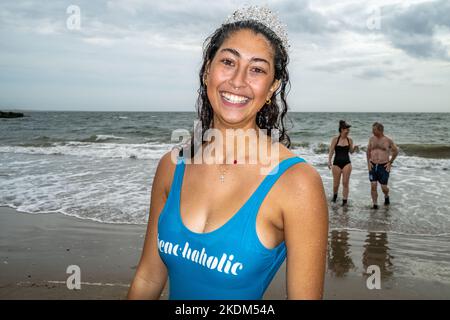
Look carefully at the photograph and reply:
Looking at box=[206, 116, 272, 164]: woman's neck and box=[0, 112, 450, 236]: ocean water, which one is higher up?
box=[206, 116, 272, 164]: woman's neck

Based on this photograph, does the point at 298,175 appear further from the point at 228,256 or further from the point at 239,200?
the point at 228,256

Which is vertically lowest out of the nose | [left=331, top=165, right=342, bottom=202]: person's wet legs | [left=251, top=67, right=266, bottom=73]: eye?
[left=331, top=165, right=342, bottom=202]: person's wet legs

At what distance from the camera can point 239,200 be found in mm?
1898

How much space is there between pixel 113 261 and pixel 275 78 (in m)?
5.15

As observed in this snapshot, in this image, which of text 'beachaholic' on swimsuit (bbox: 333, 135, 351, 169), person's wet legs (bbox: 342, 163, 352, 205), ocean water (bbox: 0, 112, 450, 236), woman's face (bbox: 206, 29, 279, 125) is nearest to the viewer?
woman's face (bbox: 206, 29, 279, 125)

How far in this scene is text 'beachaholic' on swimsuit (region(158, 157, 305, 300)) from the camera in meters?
1.70

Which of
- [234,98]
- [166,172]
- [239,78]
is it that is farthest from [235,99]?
[166,172]

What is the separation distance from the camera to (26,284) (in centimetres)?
528

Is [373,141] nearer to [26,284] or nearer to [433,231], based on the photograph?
[433,231]

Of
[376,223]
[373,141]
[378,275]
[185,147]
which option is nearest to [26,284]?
[185,147]

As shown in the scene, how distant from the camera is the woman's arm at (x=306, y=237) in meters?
1.55

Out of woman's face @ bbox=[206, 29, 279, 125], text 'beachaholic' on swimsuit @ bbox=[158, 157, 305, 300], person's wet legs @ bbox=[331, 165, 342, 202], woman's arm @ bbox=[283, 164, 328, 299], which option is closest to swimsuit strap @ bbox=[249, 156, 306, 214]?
text 'beachaholic' on swimsuit @ bbox=[158, 157, 305, 300]

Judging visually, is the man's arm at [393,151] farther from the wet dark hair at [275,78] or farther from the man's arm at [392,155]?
the wet dark hair at [275,78]

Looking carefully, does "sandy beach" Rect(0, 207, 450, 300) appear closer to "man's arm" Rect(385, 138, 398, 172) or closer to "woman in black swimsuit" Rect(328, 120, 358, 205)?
"woman in black swimsuit" Rect(328, 120, 358, 205)
